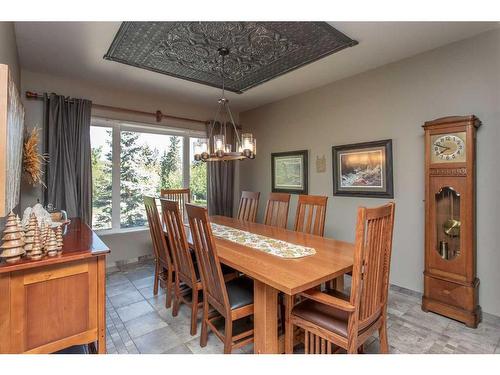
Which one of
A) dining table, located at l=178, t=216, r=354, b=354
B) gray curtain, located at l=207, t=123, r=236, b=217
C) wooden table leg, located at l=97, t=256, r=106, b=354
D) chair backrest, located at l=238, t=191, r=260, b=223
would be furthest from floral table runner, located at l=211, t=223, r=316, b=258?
gray curtain, located at l=207, t=123, r=236, b=217

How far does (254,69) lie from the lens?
284 cm

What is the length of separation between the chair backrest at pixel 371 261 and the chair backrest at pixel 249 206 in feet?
6.18

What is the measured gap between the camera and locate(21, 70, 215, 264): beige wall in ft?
9.75

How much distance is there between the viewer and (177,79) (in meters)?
3.21

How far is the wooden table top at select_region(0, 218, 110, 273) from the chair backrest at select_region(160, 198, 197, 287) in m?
0.55

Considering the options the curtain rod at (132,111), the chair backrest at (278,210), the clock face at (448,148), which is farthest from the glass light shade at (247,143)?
the curtain rod at (132,111)

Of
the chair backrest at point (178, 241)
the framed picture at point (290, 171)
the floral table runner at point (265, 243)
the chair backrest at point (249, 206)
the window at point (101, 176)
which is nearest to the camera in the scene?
the floral table runner at point (265, 243)

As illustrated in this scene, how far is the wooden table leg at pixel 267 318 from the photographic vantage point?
154 centimetres

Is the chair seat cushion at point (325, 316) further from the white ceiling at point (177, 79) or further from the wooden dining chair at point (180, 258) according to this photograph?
the white ceiling at point (177, 79)

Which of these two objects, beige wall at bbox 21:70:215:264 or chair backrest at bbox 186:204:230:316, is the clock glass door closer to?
chair backrest at bbox 186:204:230:316

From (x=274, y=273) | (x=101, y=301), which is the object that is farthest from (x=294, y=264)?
(x=101, y=301)

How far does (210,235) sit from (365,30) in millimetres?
2118
